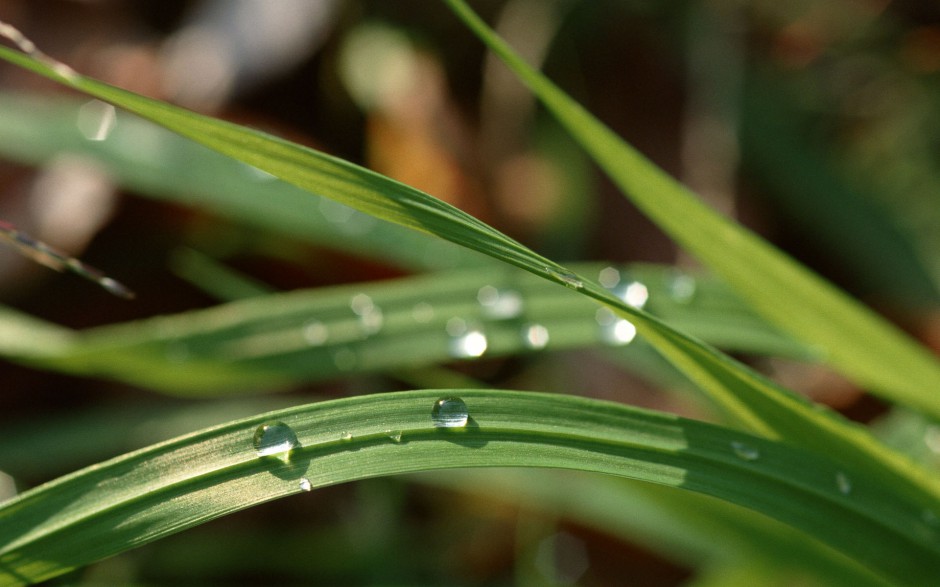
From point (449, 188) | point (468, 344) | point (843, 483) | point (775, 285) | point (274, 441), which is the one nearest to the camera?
point (274, 441)

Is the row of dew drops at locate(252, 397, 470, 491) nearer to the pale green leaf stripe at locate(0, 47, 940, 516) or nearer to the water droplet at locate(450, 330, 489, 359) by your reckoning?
the pale green leaf stripe at locate(0, 47, 940, 516)

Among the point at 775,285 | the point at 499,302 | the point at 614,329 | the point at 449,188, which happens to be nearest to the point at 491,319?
the point at 499,302

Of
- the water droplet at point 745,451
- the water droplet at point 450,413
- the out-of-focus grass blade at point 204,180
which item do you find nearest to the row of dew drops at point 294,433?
the water droplet at point 450,413

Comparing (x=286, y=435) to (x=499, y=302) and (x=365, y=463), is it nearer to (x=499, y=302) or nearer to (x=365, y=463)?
(x=365, y=463)

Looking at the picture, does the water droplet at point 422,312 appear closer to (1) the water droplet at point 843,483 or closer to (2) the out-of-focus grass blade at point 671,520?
(2) the out-of-focus grass blade at point 671,520

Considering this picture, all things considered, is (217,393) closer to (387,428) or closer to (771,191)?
(387,428)

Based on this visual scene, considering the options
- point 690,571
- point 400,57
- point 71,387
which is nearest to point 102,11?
point 400,57
